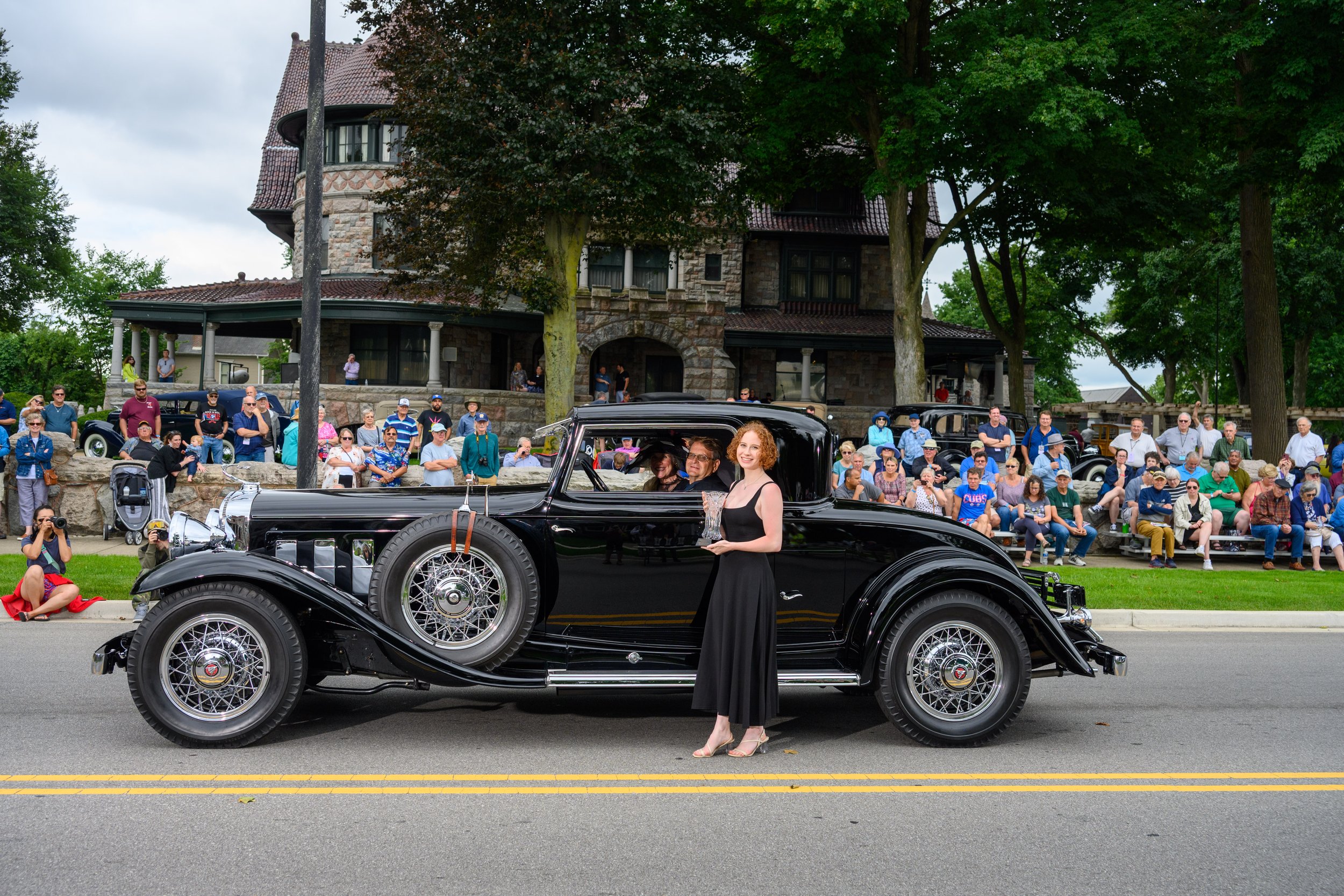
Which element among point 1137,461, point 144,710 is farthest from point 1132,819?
point 1137,461

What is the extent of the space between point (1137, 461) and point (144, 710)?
47.9 ft

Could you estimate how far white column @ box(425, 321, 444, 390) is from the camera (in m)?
31.1

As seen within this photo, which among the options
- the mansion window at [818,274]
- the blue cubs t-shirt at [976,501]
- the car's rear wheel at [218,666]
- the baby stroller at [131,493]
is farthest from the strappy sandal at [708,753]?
the mansion window at [818,274]

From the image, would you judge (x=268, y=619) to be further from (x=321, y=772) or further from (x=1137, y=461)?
(x=1137, y=461)

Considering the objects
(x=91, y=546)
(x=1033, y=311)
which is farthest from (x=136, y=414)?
(x=1033, y=311)

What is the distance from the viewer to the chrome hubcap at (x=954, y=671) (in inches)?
238

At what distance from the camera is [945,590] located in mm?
6066

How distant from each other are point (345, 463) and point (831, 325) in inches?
965

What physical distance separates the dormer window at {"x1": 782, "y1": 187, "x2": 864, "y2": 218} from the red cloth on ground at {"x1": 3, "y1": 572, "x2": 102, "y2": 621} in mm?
30227

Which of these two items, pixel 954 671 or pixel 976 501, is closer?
pixel 954 671

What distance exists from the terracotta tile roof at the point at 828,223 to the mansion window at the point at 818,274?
777 mm

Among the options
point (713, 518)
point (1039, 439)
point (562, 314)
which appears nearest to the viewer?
point (713, 518)

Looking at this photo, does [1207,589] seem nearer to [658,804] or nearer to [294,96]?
[658,804]

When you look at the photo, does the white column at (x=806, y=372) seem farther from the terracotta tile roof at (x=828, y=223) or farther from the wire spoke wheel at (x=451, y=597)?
the wire spoke wheel at (x=451, y=597)
